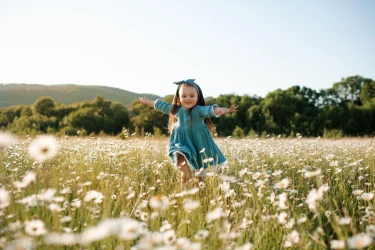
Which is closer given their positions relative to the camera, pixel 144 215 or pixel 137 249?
pixel 137 249

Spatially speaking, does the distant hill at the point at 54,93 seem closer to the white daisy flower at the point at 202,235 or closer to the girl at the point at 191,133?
the girl at the point at 191,133

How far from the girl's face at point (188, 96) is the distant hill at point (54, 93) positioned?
88453mm

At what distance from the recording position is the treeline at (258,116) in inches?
1656

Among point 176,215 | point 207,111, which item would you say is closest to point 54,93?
point 207,111

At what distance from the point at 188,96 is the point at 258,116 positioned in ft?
142

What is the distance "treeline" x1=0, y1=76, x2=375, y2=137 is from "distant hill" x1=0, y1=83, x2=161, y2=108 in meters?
41.6

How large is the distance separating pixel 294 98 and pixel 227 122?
37.5 ft

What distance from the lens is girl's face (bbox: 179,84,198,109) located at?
4.89 m

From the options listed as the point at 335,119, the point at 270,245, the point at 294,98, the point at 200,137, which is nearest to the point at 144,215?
the point at 270,245

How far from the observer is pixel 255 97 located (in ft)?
180

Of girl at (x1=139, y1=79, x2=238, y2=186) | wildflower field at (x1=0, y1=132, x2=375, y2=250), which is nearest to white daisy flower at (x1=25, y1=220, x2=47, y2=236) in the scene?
wildflower field at (x1=0, y1=132, x2=375, y2=250)

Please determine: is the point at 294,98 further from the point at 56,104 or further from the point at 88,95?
the point at 88,95

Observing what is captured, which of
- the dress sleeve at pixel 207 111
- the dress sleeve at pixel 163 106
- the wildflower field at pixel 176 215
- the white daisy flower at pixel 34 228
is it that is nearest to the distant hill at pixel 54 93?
the dress sleeve at pixel 163 106

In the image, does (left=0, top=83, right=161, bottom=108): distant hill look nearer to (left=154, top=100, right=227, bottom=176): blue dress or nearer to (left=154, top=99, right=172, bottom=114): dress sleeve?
(left=154, top=99, right=172, bottom=114): dress sleeve
